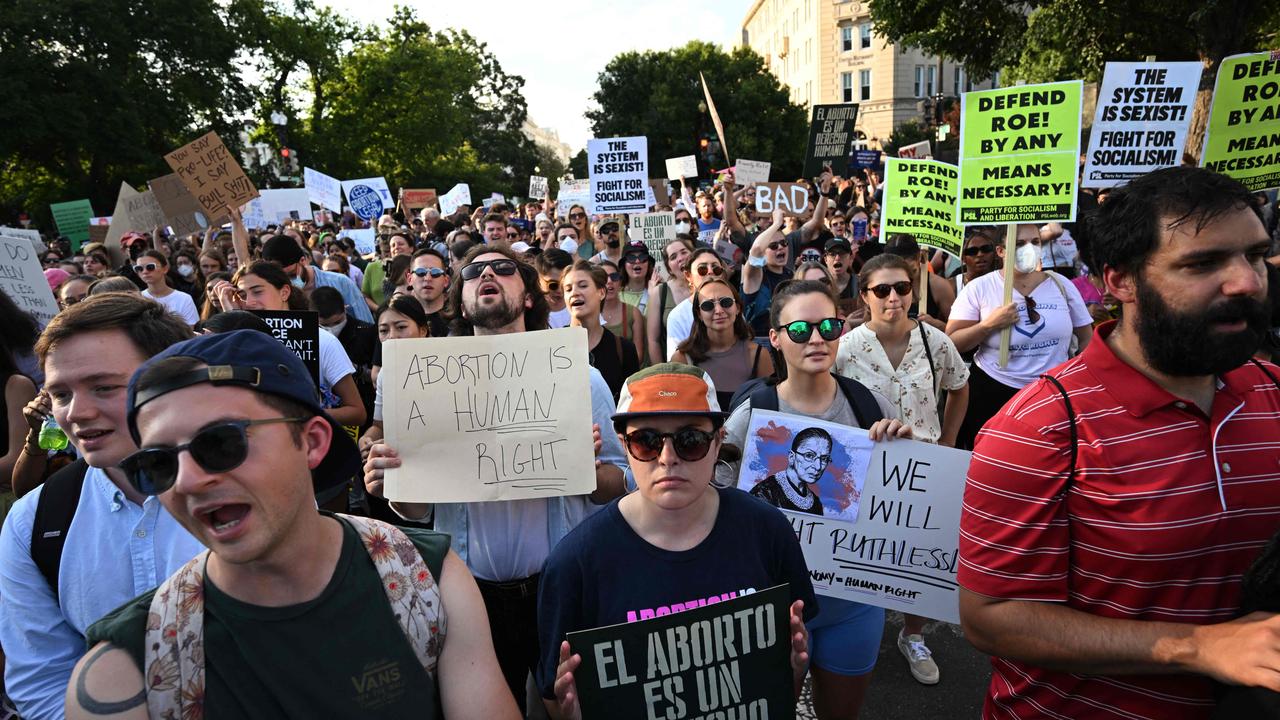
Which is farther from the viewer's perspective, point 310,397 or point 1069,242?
point 1069,242

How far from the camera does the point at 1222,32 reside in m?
14.0

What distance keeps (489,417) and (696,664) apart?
1.20 meters

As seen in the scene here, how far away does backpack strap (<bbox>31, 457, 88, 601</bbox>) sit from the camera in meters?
1.84

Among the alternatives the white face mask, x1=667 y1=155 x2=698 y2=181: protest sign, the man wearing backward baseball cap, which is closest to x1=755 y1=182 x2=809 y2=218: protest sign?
x1=667 y1=155 x2=698 y2=181: protest sign

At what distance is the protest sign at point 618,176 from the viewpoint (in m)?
9.87

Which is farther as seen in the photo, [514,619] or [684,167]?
[684,167]

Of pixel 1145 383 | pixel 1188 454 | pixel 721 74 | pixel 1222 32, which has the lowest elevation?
pixel 1188 454

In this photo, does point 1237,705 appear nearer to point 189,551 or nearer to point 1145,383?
point 1145,383

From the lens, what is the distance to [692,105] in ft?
157

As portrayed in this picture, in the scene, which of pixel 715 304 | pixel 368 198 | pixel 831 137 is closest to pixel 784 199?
pixel 831 137

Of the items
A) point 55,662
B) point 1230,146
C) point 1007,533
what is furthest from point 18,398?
point 1230,146

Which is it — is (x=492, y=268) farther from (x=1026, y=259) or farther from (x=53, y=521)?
(x=1026, y=259)

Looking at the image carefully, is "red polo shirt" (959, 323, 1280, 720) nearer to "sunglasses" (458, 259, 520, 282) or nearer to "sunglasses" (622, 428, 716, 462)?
"sunglasses" (622, 428, 716, 462)

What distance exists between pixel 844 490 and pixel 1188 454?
137 cm
